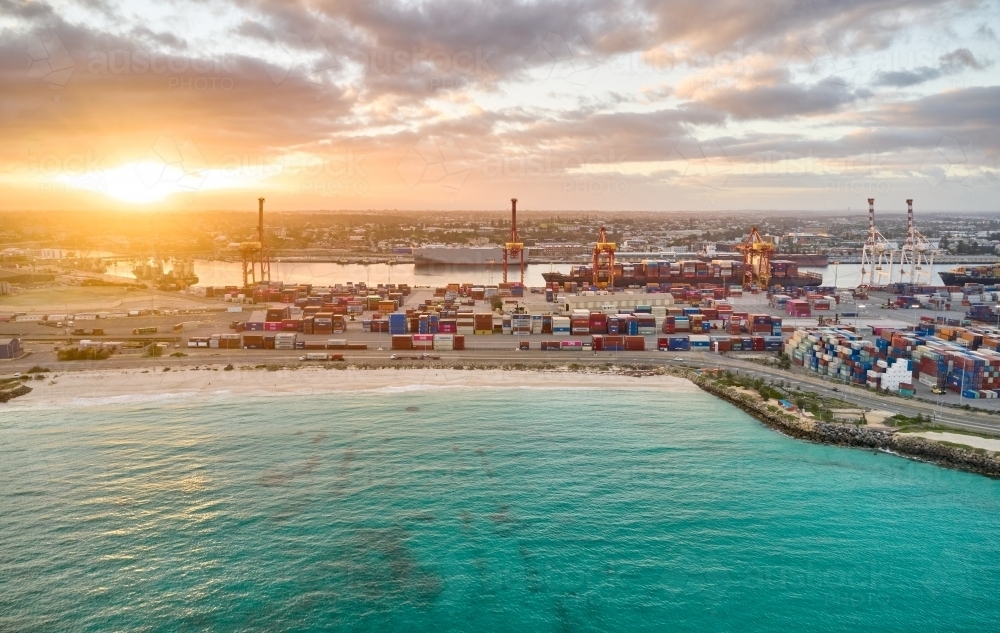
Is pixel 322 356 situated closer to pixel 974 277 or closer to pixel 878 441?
pixel 878 441

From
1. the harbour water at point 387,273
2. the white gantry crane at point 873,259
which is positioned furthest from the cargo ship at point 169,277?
the white gantry crane at point 873,259

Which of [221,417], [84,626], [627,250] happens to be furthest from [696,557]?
[627,250]

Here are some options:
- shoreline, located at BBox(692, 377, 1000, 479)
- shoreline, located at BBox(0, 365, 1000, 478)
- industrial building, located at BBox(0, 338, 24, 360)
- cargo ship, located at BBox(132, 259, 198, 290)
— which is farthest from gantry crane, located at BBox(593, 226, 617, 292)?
industrial building, located at BBox(0, 338, 24, 360)

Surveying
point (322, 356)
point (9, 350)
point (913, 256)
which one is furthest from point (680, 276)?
point (9, 350)

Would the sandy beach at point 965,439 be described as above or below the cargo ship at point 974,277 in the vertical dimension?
below

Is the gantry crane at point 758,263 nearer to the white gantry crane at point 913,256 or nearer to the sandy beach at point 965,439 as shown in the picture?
the white gantry crane at point 913,256

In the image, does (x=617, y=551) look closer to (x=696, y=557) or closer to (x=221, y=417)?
(x=696, y=557)
